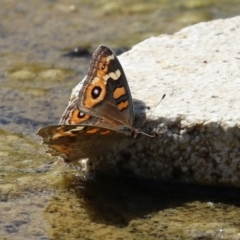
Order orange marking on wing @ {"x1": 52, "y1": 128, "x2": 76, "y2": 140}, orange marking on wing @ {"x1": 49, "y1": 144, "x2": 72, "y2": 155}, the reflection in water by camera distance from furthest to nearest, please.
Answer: orange marking on wing @ {"x1": 49, "y1": 144, "x2": 72, "y2": 155} < orange marking on wing @ {"x1": 52, "y1": 128, "x2": 76, "y2": 140} < the reflection in water

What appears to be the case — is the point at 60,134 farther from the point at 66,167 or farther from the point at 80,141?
the point at 66,167

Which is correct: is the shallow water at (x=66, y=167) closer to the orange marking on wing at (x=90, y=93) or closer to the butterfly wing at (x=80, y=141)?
the butterfly wing at (x=80, y=141)

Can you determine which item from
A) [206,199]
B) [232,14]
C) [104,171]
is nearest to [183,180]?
[206,199]

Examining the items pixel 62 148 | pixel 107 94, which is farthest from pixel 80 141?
pixel 107 94

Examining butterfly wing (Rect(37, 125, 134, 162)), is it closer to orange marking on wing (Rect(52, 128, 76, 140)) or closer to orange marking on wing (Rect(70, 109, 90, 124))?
orange marking on wing (Rect(52, 128, 76, 140))

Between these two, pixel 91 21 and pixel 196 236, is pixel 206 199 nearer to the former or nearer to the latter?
pixel 196 236

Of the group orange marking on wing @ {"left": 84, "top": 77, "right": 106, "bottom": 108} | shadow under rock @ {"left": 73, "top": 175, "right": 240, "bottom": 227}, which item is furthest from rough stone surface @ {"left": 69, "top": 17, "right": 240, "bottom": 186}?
orange marking on wing @ {"left": 84, "top": 77, "right": 106, "bottom": 108}
